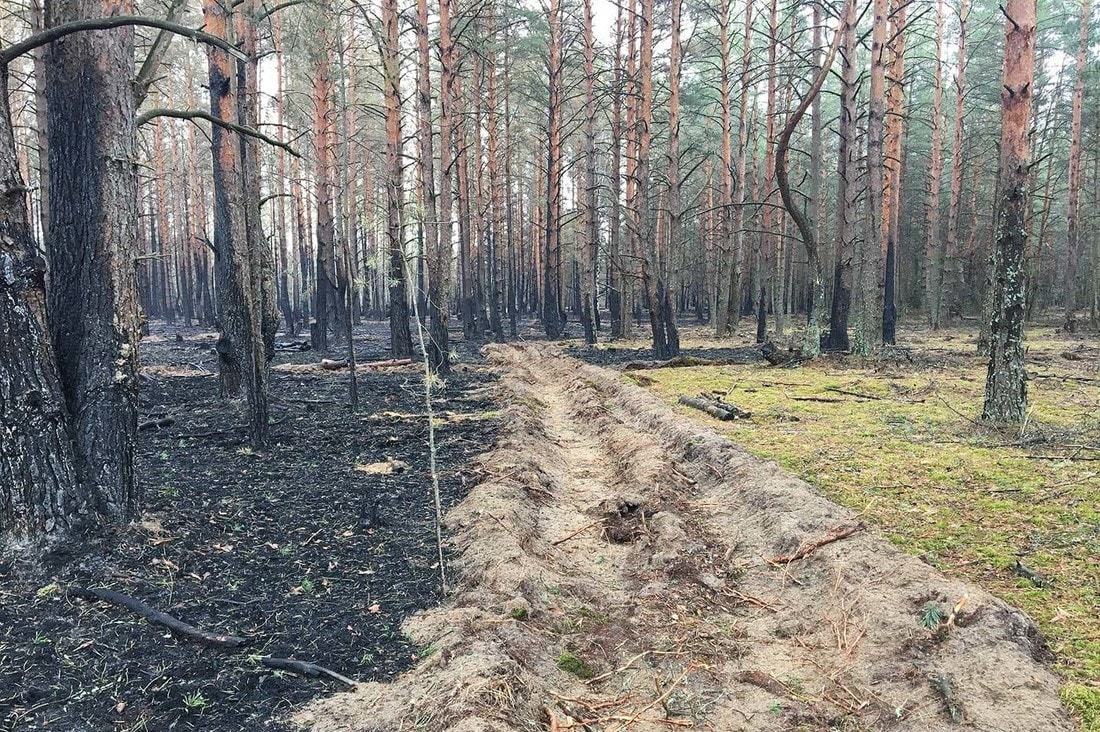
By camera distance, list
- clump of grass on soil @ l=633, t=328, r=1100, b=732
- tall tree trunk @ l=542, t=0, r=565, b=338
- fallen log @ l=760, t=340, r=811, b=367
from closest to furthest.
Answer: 1. clump of grass on soil @ l=633, t=328, r=1100, b=732
2. fallen log @ l=760, t=340, r=811, b=367
3. tall tree trunk @ l=542, t=0, r=565, b=338

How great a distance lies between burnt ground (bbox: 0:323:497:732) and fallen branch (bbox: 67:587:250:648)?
4 centimetres

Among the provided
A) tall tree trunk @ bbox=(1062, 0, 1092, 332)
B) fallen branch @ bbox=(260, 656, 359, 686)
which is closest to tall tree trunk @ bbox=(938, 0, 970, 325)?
tall tree trunk @ bbox=(1062, 0, 1092, 332)

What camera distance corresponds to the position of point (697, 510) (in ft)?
19.5

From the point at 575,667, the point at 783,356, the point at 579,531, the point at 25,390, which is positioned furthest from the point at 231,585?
the point at 783,356

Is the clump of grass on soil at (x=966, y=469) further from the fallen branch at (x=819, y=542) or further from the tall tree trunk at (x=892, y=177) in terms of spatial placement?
the tall tree trunk at (x=892, y=177)

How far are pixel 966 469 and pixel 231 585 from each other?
6060 millimetres

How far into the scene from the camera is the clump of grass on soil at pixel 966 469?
3686 mm

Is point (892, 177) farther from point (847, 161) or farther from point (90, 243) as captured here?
point (90, 243)

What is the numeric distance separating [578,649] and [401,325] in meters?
13.5

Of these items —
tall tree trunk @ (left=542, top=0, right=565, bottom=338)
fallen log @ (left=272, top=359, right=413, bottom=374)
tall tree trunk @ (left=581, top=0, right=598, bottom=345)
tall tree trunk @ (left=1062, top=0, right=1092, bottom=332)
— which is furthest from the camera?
tall tree trunk @ (left=1062, top=0, right=1092, bottom=332)

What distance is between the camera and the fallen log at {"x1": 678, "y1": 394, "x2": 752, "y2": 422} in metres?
8.94

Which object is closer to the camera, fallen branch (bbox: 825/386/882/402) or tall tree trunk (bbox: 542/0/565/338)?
fallen branch (bbox: 825/386/882/402)

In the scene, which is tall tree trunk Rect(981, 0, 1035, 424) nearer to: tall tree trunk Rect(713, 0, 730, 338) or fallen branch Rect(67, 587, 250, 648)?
fallen branch Rect(67, 587, 250, 648)

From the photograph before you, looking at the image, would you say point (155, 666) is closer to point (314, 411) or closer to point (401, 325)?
point (314, 411)
